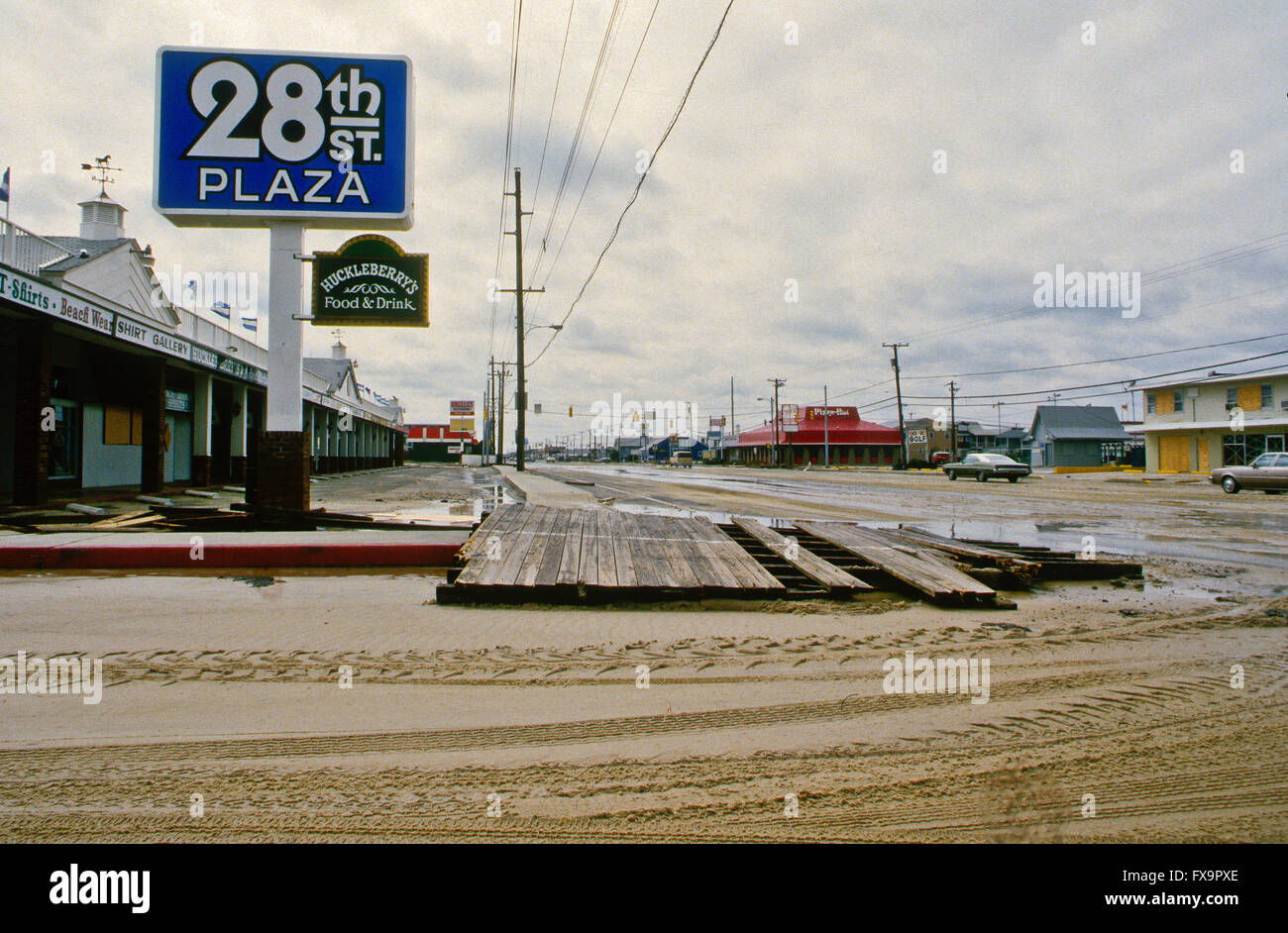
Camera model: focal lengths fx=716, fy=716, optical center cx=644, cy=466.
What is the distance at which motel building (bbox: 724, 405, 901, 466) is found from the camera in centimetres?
8994

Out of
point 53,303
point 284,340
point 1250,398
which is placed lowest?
point 284,340

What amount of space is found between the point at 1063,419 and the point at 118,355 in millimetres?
78066

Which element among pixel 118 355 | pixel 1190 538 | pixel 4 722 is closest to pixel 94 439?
pixel 118 355

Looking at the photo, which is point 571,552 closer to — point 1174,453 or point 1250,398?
point 1250,398

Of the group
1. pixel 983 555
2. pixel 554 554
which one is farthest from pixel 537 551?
pixel 983 555

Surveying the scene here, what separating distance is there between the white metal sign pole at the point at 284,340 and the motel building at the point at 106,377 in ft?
1.95

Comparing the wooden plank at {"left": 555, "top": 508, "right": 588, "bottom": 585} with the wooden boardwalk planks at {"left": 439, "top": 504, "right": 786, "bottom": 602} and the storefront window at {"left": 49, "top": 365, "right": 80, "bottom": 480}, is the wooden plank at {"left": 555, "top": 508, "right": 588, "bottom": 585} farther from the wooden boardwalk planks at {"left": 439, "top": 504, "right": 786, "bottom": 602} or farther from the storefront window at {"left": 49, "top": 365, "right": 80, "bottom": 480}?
the storefront window at {"left": 49, "top": 365, "right": 80, "bottom": 480}

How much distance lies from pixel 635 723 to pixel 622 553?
4.22 m

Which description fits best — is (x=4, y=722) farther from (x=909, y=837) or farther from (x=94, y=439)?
(x=94, y=439)

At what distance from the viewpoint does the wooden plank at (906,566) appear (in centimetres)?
651

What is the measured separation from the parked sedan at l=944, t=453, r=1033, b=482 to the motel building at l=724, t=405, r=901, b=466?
138 ft

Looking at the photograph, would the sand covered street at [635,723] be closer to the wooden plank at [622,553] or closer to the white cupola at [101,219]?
the wooden plank at [622,553]

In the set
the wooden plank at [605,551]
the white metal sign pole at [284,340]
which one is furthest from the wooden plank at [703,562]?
the white metal sign pole at [284,340]

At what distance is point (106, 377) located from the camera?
2005 centimetres
